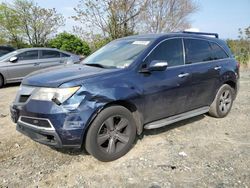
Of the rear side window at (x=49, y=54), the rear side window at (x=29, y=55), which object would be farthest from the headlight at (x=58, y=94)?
the rear side window at (x=49, y=54)

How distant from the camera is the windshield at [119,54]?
4324 mm

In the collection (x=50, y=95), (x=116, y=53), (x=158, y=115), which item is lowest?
(x=158, y=115)

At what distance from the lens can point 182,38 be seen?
4977mm

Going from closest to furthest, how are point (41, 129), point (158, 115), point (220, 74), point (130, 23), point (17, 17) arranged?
point (41, 129) < point (158, 115) < point (220, 74) < point (130, 23) < point (17, 17)

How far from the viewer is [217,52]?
18.8ft

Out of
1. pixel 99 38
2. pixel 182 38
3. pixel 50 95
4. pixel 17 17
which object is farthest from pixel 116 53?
pixel 17 17

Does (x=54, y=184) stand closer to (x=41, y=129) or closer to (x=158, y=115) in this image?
(x=41, y=129)

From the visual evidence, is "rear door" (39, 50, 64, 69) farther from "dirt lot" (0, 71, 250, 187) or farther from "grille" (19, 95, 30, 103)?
"grille" (19, 95, 30, 103)

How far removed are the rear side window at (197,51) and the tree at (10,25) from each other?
69.6ft

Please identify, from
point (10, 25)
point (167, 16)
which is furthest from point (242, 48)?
point (10, 25)

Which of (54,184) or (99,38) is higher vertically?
(99,38)

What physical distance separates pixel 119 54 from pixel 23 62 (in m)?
6.91

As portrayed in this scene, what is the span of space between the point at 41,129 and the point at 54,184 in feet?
2.29

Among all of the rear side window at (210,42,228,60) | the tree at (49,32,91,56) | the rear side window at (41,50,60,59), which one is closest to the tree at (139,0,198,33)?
the tree at (49,32,91,56)
